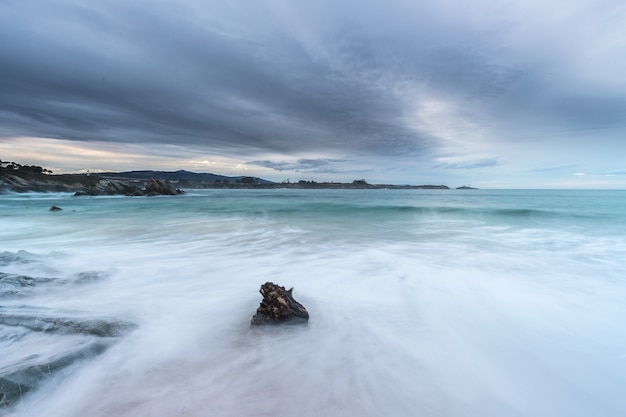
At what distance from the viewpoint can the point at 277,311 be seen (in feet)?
10.6

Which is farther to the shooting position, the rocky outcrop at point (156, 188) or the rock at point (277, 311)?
the rocky outcrop at point (156, 188)

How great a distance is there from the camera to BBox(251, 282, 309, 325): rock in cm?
324

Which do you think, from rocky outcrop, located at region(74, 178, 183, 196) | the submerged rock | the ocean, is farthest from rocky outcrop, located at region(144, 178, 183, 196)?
the submerged rock

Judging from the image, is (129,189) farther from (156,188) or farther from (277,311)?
(277,311)

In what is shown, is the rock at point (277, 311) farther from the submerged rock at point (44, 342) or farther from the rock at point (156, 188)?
the rock at point (156, 188)

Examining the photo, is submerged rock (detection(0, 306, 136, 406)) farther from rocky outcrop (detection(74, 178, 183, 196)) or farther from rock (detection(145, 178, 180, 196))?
rocky outcrop (detection(74, 178, 183, 196))

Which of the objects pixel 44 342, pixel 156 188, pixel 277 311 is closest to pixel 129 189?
pixel 156 188

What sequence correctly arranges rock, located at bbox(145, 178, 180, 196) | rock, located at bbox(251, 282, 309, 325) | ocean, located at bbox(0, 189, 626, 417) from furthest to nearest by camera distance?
rock, located at bbox(145, 178, 180, 196)
rock, located at bbox(251, 282, 309, 325)
ocean, located at bbox(0, 189, 626, 417)

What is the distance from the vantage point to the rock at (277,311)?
3244 millimetres

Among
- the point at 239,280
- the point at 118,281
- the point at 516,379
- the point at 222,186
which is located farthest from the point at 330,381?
the point at 222,186

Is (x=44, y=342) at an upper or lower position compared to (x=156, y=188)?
upper

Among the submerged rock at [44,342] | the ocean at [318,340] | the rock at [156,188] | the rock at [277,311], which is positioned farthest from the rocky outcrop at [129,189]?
the rock at [277,311]

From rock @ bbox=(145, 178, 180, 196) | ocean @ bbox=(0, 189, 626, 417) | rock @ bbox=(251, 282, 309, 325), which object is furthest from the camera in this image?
rock @ bbox=(145, 178, 180, 196)

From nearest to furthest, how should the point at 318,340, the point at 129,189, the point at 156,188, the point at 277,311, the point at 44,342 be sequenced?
the point at 44,342 < the point at 318,340 < the point at 277,311 < the point at 156,188 < the point at 129,189
